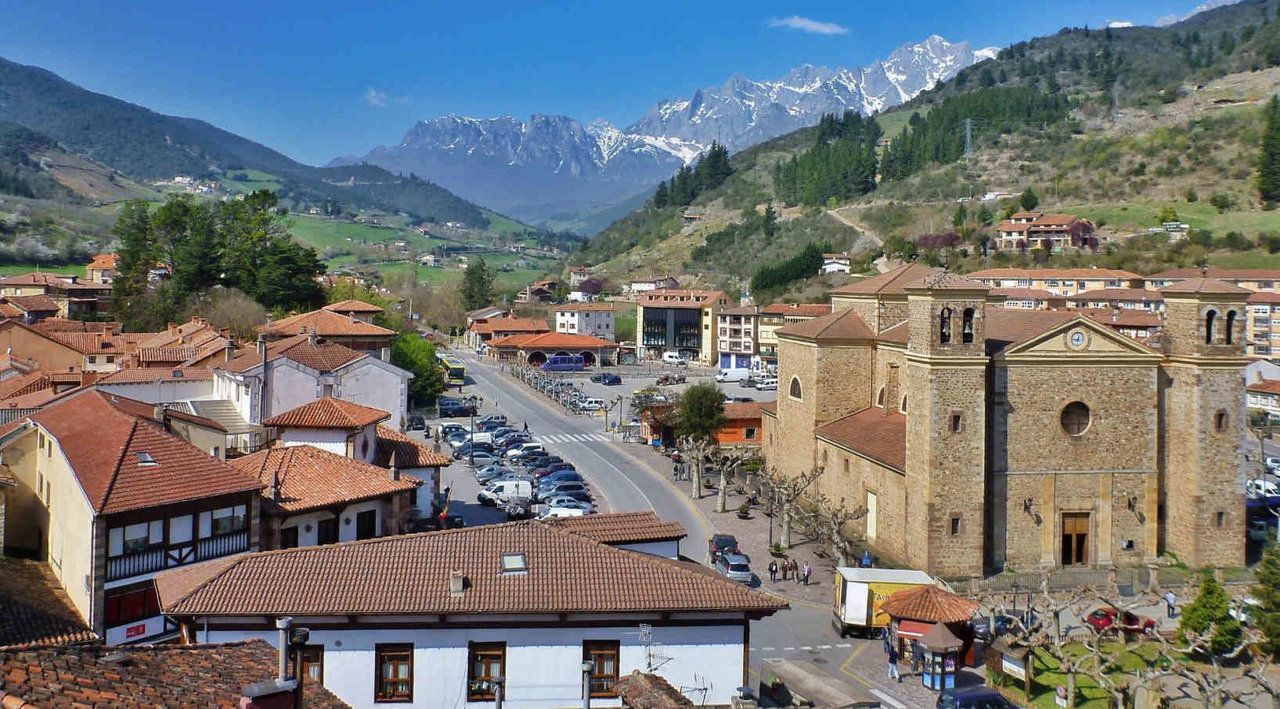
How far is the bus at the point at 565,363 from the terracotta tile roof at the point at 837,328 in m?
54.5

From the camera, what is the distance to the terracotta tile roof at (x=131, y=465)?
18734mm

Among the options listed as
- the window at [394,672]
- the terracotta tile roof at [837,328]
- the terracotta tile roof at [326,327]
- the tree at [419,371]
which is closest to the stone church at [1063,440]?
the terracotta tile roof at [837,328]

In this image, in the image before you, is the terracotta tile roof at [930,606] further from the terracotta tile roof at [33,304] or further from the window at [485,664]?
the terracotta tile roof at [33,304]

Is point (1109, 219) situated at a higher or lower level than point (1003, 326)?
higher

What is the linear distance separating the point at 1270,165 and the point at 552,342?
7687cm

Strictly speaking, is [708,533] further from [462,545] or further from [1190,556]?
[462,545]

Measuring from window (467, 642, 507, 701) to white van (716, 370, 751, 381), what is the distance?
6645cm

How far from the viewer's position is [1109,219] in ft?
355

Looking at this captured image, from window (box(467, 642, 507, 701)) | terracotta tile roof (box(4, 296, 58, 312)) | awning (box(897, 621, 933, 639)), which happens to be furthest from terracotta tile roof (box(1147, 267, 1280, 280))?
terracotta tile roof (box(4, 296, 58, 312))

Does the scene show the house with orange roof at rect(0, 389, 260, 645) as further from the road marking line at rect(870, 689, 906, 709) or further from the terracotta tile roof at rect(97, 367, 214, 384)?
the road marking line at rect(870, 689, 906, 709)

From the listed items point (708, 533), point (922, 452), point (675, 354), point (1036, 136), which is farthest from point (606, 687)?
point (1036, 136)

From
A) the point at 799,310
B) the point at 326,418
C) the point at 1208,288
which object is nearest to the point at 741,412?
the point at 1208,288

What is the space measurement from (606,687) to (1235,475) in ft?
79.1

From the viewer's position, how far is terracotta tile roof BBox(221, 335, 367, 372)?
35.3 metres
